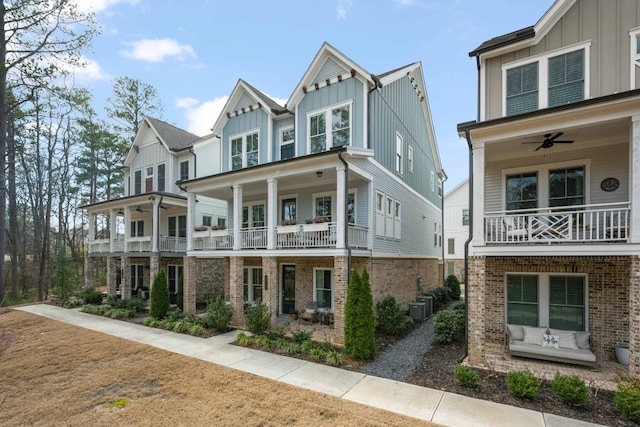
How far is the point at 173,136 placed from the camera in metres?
19.9

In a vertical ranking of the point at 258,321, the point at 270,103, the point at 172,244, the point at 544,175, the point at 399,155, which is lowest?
the point at 258,321

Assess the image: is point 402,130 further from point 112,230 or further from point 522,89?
point 112,230

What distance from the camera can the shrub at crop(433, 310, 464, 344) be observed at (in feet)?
30.9

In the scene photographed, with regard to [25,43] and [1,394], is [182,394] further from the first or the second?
[25,43]

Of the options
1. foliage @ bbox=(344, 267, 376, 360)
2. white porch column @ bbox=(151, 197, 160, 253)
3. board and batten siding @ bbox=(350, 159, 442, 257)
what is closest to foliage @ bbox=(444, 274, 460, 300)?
board and batten siding @ bbox=(350, 159, 442, 257)

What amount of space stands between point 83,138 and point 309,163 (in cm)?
2690

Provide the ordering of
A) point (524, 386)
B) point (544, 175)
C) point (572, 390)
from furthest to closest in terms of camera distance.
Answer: point (544, 175), point (524, 386), point (572, 390)

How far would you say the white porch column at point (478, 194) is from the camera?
26.3 feet

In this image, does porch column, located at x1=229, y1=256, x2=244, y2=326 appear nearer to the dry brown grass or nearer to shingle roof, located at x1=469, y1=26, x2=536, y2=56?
the dry brown grass

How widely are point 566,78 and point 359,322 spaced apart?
8.69 metres

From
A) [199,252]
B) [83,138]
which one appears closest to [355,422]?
[199,252]

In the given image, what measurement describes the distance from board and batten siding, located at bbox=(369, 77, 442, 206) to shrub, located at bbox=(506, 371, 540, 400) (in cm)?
820

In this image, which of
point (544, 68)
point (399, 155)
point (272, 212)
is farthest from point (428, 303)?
point (544, 68)

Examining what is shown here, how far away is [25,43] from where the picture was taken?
1582 centimetres
